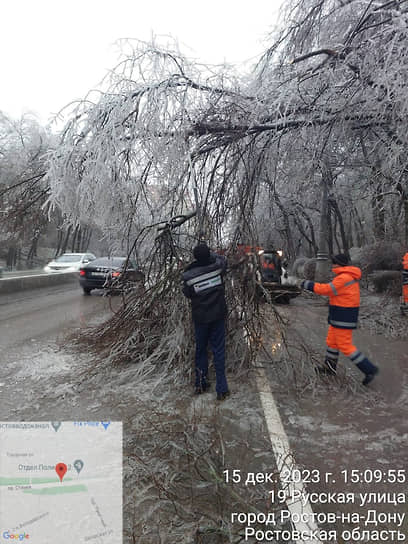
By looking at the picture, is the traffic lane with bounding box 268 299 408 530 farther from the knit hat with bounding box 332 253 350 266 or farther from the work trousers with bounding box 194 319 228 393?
the knit hat with bounding box 332 253 350 266

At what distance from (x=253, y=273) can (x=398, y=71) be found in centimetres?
278

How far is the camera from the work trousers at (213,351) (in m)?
4.43

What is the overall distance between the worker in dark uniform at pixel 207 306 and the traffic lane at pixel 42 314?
333cm

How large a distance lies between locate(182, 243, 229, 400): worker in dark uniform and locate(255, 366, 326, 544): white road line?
21.4 inches

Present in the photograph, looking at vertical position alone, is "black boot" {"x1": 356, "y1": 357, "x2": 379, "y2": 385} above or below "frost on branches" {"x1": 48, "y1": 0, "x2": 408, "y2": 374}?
below

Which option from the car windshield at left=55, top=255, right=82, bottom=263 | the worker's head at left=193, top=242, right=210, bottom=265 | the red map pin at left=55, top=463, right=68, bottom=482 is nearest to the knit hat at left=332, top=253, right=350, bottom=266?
the worker's head at left=193, top=242, right=210, bottom=265

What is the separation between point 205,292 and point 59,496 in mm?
2529

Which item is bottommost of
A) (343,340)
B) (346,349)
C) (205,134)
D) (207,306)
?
(346,349)

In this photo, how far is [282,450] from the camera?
3.22 m

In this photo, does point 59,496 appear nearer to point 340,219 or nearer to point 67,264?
point 67,264

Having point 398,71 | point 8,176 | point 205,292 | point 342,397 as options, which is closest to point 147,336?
point 205,292

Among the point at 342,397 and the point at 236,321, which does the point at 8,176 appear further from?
the point at 342,397

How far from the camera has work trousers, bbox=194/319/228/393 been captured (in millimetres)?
4430

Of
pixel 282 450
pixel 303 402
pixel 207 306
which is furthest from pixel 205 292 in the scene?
pixel 282 450
